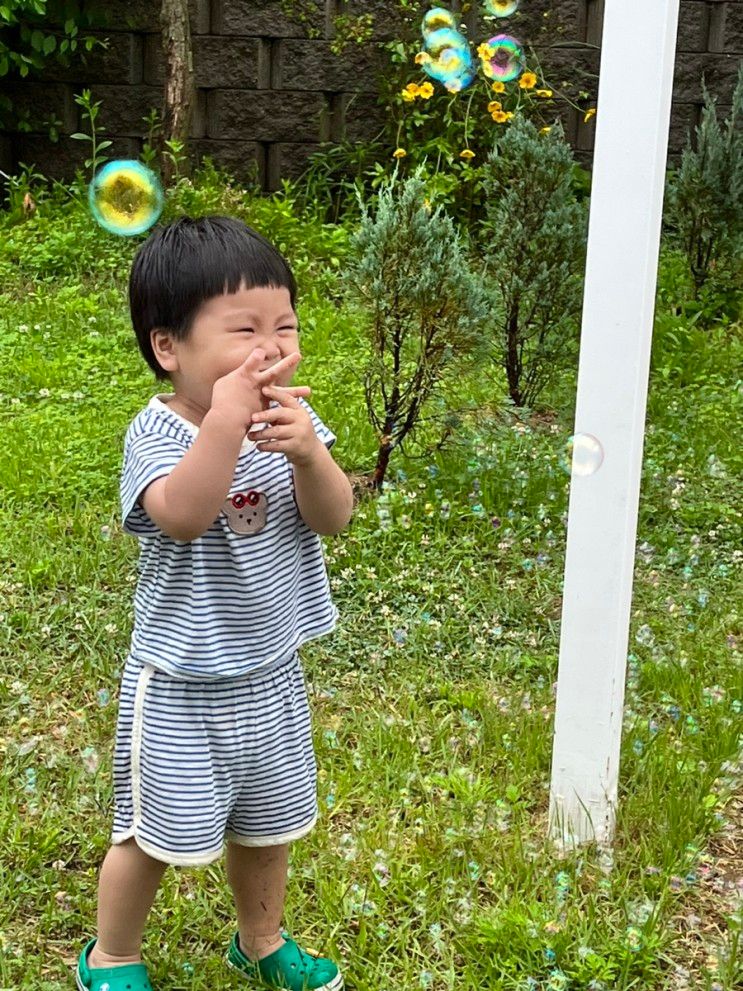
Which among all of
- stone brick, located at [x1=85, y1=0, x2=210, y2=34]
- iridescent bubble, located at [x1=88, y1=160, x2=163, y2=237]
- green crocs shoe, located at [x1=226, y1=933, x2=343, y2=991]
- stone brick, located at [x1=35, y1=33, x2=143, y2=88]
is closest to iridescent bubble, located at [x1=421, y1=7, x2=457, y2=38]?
stone brick, located at [x1=85, y1=0, x2=210, y2=34]

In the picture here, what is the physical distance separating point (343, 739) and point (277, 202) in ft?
14.0

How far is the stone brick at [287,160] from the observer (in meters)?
7.26

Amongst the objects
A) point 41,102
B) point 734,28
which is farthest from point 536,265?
point 41,102

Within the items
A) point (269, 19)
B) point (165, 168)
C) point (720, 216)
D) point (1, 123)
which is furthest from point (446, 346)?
point (1, 123)

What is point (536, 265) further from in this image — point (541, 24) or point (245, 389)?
point (245, 389)

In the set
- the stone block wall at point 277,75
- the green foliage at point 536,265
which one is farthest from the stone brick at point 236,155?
the green foliage at point 536,265

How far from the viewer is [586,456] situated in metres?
2.38

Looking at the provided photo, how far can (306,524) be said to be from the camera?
2.02 meters

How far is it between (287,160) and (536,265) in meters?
2.81

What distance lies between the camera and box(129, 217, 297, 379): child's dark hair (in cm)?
189

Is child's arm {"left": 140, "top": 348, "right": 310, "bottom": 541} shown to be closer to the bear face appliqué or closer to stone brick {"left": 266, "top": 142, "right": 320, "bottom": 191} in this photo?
the bear face appliqué

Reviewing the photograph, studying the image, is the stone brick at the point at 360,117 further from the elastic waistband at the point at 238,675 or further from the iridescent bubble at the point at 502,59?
the elastic waistband at the point at 238,675

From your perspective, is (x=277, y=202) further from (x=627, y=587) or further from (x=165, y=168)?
(x=627, y=587)

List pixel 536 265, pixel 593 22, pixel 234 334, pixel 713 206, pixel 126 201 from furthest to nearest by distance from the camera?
pixel 593 22, pixel 713 206, pixel 536 265, pixel 126 201, pixel 234 334
